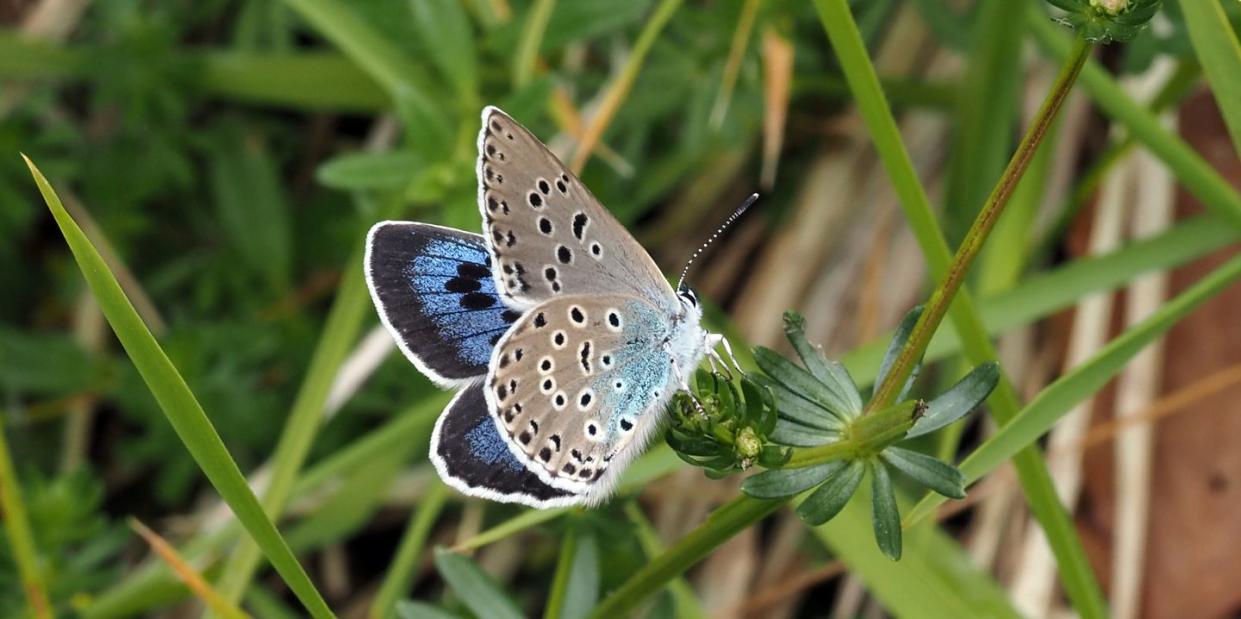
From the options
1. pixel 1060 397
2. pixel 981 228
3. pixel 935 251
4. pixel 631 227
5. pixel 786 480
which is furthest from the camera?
pixel 631 227

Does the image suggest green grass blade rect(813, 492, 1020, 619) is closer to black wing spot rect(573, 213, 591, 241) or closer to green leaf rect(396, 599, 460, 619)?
green leaf rect(396, 599, 460, 619)

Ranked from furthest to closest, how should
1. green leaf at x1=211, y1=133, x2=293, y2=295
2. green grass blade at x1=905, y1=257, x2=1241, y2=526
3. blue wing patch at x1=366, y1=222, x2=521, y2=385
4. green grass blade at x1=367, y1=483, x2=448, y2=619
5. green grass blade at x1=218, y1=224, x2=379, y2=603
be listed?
1. green leaf at x1=211, y1=133, x2=293, y2=295
2. green grass blade at x1=367, y1=483, x2=448, y2=619
3. green grass blade at x1=218, y1=224, x2=379, y2=603
4. green grass blade at x1=905, y1=257, x2=1241, y2=526
5. blue wing patch at x1=366, y1=222, x2=521, y2=385

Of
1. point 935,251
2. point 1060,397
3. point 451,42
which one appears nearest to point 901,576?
point 1060,397

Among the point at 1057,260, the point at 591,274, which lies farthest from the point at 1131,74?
the point at 591,274

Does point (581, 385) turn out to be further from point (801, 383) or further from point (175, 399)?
point (175, 399)

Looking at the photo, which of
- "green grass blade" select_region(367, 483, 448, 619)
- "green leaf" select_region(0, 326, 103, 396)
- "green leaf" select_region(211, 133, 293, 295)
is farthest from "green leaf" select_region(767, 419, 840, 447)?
"green leaf" select_region(0, 326, 103, 396)

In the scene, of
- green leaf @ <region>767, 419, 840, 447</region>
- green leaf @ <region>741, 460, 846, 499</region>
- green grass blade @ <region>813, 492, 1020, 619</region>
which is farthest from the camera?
green grass blade @ <region>813, 492, 1020, 619</region>

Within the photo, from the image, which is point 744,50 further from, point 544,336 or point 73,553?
point 73,553
